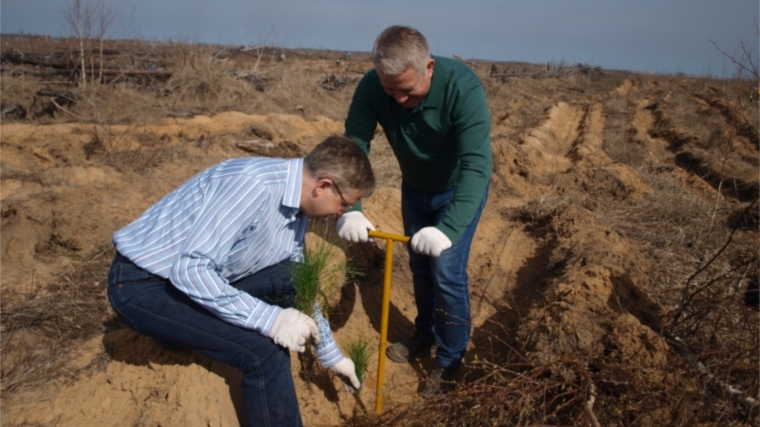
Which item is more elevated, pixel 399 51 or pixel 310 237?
pixel 399 51

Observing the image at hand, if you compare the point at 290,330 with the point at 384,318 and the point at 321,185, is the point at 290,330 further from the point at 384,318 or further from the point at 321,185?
the point at 384,318

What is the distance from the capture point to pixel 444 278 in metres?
3.13

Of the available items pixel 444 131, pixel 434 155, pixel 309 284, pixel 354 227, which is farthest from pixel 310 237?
pixel 444 131

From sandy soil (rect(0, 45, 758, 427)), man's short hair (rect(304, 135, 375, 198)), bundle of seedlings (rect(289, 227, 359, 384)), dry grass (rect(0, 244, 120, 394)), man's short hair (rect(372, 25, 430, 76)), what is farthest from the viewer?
dry grass (rect(0, 244, 120, 394))

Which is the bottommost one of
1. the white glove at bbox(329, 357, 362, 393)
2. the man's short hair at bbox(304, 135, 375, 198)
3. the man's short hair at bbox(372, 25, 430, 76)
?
the white glove at bbox(329, 357, 362, 393)

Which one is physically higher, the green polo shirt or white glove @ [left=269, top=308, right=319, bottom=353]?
the green polo shirt

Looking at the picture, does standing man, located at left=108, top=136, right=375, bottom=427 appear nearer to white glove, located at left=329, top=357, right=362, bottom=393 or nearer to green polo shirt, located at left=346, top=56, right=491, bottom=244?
white glove, located at left=329, top=357, right=362, bottom=393

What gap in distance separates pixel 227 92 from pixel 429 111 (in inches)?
451

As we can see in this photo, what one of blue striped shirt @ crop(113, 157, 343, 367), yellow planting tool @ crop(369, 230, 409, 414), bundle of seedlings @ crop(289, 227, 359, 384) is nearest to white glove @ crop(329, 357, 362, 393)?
yellow planting tool @ crop(369, 230, 409, 414)

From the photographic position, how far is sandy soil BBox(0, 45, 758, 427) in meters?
2.71

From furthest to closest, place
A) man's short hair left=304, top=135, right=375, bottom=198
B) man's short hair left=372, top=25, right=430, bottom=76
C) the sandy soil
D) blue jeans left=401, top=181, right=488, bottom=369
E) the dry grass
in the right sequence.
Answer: blue jeans left=401, top=181, right=488, bottom=369 < the dry grass < the sandy soil < man's short hair left=372, top=25, right=430, bottom=76 < man's short hair left=304, top=135, right=375, bottom=198

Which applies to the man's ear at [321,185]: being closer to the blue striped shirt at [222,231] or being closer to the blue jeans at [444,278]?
the blue striped shirt at [222,231]

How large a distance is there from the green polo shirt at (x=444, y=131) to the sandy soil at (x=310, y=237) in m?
0.87

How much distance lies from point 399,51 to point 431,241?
3.01ft
